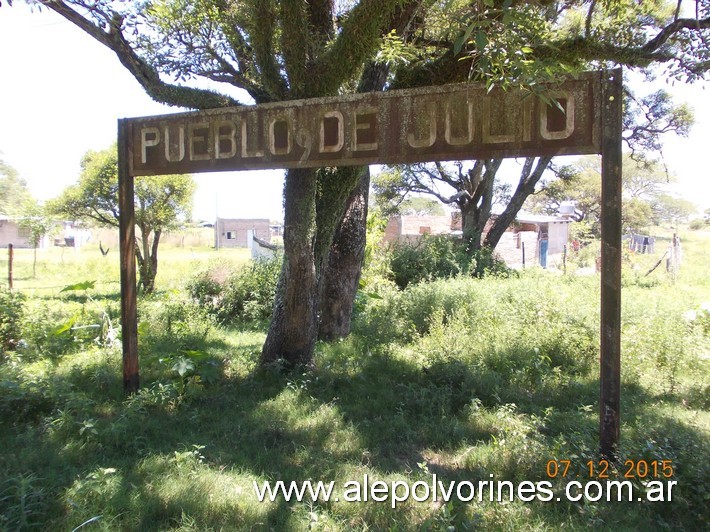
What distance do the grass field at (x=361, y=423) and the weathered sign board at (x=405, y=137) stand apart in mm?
497

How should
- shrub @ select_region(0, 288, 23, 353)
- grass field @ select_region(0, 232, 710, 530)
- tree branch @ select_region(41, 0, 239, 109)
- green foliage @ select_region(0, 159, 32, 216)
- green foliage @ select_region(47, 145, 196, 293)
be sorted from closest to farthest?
grass field @ select_region(0, 232, 710, 530) → tree branch @ select_region(41, 0, 239, 109) → shrub @ select_region(0, 288, 23, 353) → green foliage @ select_region(47, 145, 196, 293) → green foliage @ select_region(0, 159, 32, 216)

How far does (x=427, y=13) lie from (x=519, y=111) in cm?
430

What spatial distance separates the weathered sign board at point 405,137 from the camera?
3227 mm

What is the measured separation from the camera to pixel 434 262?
14344 mm

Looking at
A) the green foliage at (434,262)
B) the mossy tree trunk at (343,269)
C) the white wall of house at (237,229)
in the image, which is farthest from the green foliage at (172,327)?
the white wall of house at (237,229)

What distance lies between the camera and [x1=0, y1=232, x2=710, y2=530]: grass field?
2.84 metres

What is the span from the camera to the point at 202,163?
14.5 feet

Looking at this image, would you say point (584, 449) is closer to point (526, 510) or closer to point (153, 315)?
point (526, 510)

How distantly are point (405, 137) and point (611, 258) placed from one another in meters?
1.72

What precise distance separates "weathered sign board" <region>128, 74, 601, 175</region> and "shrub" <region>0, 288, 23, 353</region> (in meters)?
3.55
